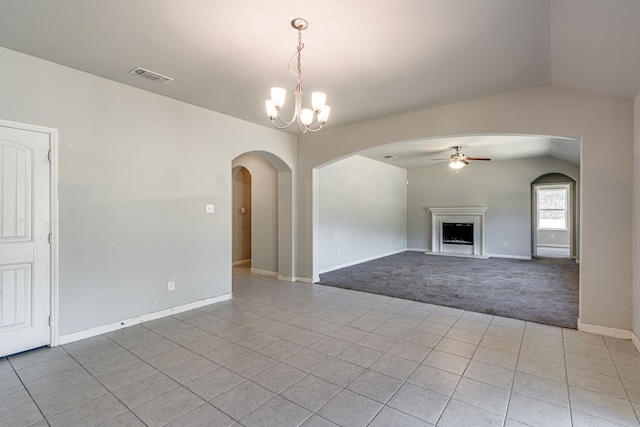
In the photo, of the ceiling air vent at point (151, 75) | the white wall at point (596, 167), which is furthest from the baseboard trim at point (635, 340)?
the ceiling air vent at point (151, 75)

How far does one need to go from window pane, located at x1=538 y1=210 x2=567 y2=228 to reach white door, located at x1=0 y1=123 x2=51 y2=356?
13291mm

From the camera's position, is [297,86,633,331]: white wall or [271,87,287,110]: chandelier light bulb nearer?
[271,87,287,110]: chandelier light bulb

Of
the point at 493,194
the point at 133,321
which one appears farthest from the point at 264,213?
the point at 493,194

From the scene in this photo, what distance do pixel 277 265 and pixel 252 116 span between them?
9.81 ft

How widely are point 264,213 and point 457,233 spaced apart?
6.10 metres

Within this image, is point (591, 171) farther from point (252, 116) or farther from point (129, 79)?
point (129, 79)

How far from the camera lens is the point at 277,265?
6.28 meters

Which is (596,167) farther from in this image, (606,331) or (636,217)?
(606,331)

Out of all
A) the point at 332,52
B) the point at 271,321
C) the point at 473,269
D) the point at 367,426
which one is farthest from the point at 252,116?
the point at 473,269

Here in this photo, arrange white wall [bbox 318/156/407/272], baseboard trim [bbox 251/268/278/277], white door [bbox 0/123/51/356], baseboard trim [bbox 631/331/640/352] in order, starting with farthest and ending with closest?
white wall [bbox 318/156/407/272], baseboard trim [bbox 251/268/278/277], baseboard trim [bbox 631/331/640/352], white door [bbox 0/123/51/356]

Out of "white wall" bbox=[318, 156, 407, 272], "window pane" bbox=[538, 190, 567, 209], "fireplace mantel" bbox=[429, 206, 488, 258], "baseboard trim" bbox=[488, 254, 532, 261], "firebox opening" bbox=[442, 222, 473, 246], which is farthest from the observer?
"window pane" bbox=[538, 190, 567, 209]

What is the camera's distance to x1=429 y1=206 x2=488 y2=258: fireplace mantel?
8945 mm

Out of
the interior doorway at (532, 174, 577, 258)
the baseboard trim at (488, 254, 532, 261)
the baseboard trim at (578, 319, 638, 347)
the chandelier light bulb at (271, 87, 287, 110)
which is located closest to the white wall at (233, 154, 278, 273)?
the chandelier light bulb at (271, 87, 287, 110)

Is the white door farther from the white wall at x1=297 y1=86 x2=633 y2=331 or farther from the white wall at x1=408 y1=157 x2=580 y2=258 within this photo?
the white wall at x1=408 y1=157 x2=580 y2=258
